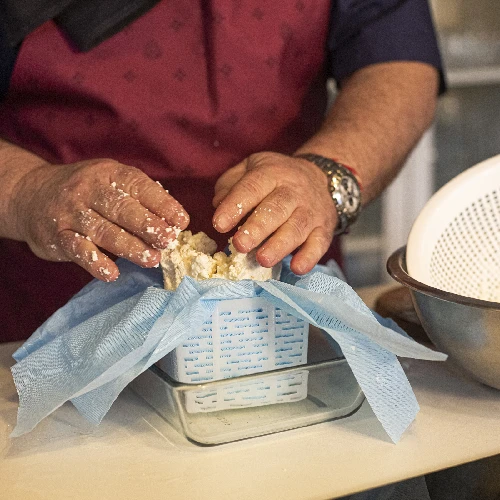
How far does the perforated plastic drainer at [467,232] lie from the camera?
0.77m

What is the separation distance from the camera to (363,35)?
1020mm

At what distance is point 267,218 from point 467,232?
24cm

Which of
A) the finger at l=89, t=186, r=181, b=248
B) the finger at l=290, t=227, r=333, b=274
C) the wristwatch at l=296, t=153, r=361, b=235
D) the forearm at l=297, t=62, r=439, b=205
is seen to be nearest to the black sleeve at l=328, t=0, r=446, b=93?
the forearm at l=297, t=62, r=439, b=205

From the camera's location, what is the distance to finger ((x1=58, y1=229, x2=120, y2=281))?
0.66 m

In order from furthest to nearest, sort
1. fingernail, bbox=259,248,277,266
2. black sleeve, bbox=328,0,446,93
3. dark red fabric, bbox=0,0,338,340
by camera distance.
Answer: black sleeve, bbox=328,0,446,93
dark red fabric, bbox=0,0,338,340
fingernail, bbox=259,248,277,266

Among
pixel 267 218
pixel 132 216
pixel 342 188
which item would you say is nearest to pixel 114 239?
pixel 132 216

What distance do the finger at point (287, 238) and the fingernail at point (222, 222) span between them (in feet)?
0.12

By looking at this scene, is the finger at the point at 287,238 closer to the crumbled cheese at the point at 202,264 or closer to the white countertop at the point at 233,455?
the crumbled cheese at the point at 202,264

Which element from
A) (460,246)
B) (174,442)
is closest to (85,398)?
(174,442)

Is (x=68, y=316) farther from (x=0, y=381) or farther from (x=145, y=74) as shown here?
(x=145, y=74)

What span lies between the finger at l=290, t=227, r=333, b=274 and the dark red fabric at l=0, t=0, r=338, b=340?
18 centimetres

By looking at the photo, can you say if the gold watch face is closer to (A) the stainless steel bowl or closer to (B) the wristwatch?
(B) the wristwatch

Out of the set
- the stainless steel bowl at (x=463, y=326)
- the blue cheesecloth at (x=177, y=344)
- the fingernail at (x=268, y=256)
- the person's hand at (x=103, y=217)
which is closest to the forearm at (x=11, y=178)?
the person's hand at (x=103, y=217)

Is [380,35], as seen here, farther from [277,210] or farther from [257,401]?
[257,401]
